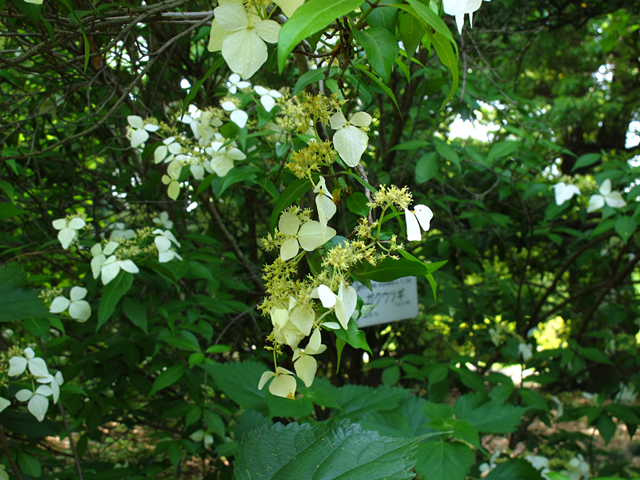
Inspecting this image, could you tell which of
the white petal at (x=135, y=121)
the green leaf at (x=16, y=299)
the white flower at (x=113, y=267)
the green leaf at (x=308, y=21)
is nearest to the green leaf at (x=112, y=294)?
the white flower at (x=113, y=267)

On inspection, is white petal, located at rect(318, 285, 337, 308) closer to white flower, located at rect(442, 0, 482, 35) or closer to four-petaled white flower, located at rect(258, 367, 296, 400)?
four-petaled white flower, located at rect(258, 367, 296, 400)

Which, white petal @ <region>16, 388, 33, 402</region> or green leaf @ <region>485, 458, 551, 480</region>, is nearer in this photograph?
white petal @ <region>16, 388, 33, 402</region>

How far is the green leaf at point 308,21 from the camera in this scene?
1.16 ft

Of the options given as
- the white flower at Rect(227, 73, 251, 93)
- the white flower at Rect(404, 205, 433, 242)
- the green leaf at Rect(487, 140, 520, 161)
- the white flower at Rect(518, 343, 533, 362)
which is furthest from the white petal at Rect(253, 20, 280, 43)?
the white flower at Rect(518, 343, 533, 362)

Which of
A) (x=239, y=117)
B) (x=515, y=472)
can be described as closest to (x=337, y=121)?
(x=239, y=117)

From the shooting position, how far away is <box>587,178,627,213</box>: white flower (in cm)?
162

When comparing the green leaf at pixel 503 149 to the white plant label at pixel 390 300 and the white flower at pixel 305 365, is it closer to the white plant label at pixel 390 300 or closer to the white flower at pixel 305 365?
the white plant label at pixel 390 300

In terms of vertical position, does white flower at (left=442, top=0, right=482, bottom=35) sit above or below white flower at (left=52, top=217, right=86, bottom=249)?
above

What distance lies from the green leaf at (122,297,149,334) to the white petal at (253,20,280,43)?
0.92 metres

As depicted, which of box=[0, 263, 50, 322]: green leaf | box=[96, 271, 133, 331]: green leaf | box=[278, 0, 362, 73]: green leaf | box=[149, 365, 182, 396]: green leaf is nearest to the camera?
box=[278, 0, 362, 73]: green leaf

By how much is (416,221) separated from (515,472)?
987 mm

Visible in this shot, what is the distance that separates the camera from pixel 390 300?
5.55 ft

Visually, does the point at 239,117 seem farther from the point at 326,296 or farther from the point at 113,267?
the point at 326,296

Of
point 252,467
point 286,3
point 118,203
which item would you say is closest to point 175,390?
point 118,203
